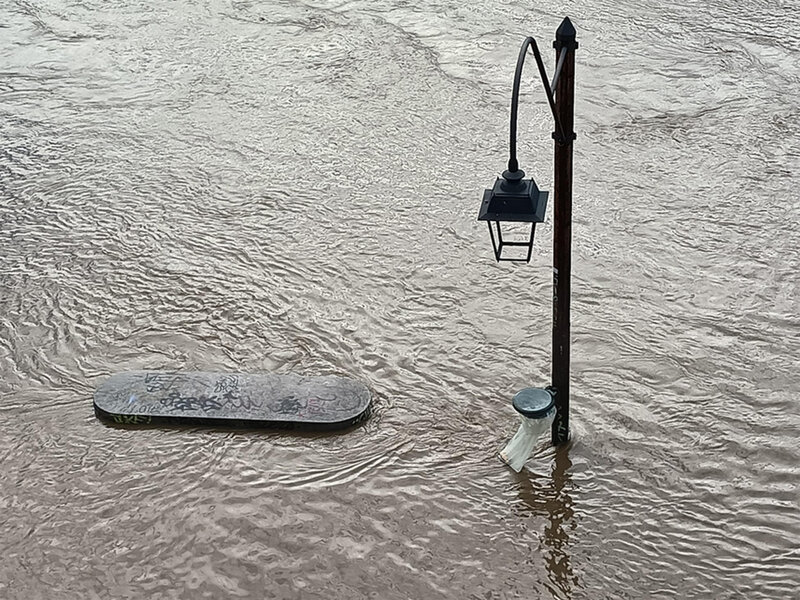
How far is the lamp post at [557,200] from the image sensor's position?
3.21 meters

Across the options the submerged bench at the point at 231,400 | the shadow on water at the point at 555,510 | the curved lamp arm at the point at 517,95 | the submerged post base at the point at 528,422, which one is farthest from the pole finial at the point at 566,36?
the submerged bench at the point at 231,400

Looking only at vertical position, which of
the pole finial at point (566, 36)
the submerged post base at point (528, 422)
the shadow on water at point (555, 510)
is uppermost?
the pole finial at point (566, 36)

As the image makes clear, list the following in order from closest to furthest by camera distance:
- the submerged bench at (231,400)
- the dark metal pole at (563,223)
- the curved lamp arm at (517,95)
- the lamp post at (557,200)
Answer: the curved lamp arm at (517,95) → the lamp post at (557,200) → the dark metal pole at (563,223) → the submerged bench at (231,400)

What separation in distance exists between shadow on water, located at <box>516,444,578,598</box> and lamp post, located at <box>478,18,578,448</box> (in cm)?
19

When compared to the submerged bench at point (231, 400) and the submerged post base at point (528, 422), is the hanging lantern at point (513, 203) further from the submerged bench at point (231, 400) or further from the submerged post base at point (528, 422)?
the submerged bench at point (231, 400)

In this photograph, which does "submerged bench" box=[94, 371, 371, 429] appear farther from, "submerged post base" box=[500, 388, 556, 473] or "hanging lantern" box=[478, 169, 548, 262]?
"hanging lantern" box=[478, 169, 548, 262]

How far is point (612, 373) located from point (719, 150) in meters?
2.72

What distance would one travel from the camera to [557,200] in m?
3.63

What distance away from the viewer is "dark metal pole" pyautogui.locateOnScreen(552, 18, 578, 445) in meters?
3.34

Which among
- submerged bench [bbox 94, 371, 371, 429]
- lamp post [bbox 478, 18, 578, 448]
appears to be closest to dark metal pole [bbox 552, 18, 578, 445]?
lamp post [bbox 478, 18, 578, 448]

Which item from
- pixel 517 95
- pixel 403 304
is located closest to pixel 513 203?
pixel 517 95

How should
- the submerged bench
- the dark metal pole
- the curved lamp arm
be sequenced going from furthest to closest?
1. the submerged bench
2. the dark metal pole
3. the curved lamp arm

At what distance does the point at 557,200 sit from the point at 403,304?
1.84 m

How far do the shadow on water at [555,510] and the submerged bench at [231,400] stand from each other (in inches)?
34.0
